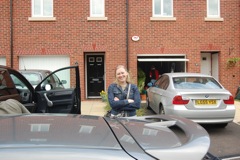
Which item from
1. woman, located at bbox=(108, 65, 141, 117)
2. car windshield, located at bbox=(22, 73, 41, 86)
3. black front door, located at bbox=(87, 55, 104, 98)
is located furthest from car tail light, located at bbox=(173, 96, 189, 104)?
black front door, located at bbox=(87, 55, 104, 98)

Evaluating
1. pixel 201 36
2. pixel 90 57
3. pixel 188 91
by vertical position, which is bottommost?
pixel 188 91

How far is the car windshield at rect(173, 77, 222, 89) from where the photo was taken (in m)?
7.19

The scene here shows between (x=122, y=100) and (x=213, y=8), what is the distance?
10.6 m

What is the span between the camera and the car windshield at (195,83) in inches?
283

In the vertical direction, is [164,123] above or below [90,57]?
below

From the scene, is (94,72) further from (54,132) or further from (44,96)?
(54,132)

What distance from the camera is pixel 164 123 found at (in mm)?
2084

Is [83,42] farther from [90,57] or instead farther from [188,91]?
[188,91]

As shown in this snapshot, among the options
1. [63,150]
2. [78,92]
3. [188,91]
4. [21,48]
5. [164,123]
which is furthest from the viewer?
[21,48]

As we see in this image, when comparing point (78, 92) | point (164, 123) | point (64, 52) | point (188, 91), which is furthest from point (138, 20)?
point (164, 123)

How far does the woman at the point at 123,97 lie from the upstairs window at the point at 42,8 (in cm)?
937

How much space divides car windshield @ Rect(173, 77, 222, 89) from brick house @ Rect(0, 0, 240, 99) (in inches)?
212

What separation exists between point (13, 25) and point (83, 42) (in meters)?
3.01

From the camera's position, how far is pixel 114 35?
12.8 m
